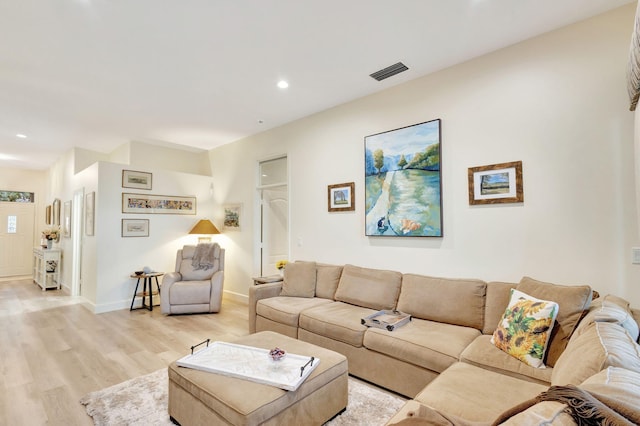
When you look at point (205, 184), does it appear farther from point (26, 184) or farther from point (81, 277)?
point (26, 184)

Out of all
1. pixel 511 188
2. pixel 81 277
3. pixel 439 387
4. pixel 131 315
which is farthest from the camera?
pixel 81 277

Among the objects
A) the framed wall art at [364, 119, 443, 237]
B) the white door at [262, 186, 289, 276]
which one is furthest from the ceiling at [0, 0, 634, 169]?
the white door at [262, 186, 289, 276]

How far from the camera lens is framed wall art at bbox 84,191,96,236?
5036 mm

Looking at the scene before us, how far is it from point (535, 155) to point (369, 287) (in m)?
1.96

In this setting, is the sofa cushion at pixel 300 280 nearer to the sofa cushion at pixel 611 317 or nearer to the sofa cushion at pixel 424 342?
the sofa cushion at pixel 424 342

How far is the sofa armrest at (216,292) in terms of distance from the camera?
4.73 meters

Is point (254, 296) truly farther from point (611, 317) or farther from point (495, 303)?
point (611, 317)

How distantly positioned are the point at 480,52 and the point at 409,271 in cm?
226

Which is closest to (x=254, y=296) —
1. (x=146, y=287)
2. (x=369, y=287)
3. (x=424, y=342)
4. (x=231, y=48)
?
(x=369, y=287)

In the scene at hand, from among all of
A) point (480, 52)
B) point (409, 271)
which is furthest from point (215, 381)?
point (480, 52)

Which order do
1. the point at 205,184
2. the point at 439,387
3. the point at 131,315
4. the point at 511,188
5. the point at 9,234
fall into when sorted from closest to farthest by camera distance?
the point at 439,387, the point at 511,188, the point at 131,315, the point at 205,184, the point at 9,234

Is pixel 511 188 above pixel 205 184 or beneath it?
beneath

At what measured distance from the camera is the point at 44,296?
19.3 ft

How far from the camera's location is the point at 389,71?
324cm
